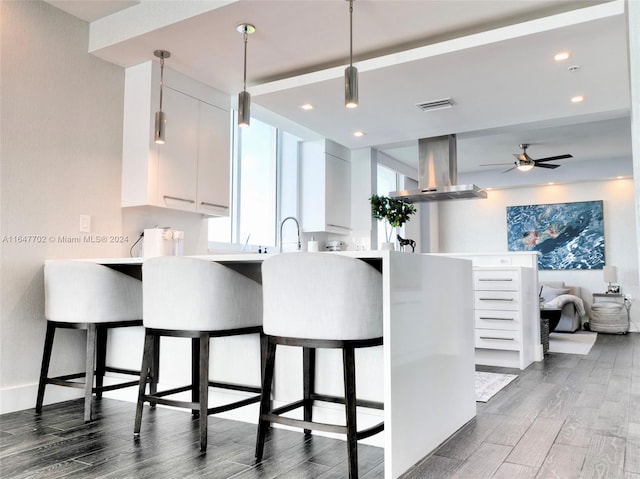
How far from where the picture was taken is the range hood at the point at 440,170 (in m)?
5.47

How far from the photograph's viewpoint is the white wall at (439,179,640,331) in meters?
7.79

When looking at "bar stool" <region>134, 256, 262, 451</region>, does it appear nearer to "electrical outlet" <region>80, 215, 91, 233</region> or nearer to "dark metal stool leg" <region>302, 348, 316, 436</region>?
"dark metal stool leg" <region>302, 348, 316, 436</region>

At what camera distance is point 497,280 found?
4.53 m

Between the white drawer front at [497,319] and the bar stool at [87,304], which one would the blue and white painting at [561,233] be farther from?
the bar stool at [87,304]

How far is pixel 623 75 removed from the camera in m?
3.63

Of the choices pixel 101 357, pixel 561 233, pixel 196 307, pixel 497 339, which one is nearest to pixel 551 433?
pixel 196 307

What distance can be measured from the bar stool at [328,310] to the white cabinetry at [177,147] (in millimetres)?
1901

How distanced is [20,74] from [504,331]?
4.14 m

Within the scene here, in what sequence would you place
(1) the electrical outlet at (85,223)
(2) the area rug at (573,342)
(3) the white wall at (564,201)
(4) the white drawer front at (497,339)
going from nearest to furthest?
1. (1) the electrical outlet at (85,223)
2. (4) the white drawer front at (497,339)
3. (2) the area rug at (573,342)
4. (3) the white wall at (564,201)

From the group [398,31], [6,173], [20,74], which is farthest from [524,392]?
[20,74]

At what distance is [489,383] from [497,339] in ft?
3.07

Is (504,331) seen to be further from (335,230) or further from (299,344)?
(299,344)

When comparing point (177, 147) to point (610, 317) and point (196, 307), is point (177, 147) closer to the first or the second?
point (196, 307)

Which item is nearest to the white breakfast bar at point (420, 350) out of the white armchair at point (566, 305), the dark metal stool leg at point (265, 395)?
the dark metal stool leg at point (265, 395)
